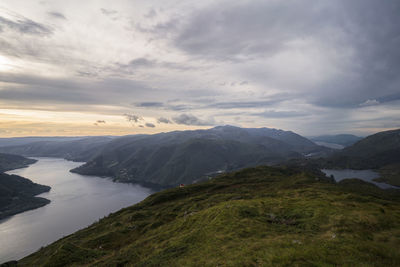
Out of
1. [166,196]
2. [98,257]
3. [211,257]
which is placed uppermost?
[211,257]

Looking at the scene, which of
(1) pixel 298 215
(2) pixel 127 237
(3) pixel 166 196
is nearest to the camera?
(1) pixel 298 215

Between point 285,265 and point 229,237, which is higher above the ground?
point 285,265

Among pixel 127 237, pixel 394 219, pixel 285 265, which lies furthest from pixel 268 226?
pixel 127 237

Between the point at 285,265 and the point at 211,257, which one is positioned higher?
the point at 285,265

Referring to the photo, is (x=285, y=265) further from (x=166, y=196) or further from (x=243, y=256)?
(x=166, y=196)

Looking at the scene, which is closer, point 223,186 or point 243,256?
point 243,256

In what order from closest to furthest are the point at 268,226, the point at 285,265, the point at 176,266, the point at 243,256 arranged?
the point at 285,265
the point at 243,256
the point at 176,266
the point at 268,226

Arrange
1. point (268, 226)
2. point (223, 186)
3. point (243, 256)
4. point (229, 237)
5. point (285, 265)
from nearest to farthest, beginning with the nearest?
point (285, 265) < point (243, 256) < point (229, 237) < point (268, 226) < point (223, 186)

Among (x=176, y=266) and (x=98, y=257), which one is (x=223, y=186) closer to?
(x=98, y=257)

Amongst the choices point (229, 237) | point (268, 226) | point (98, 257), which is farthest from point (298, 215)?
point (98, 257)
